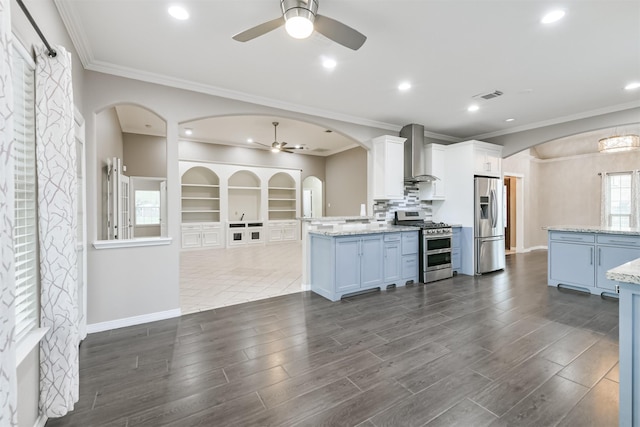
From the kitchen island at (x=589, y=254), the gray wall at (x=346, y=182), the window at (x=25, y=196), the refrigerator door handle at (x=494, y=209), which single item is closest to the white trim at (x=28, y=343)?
the window at (x=25, y=196)

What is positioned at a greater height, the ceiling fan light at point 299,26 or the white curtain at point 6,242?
the ceiling fan light at point 299,26

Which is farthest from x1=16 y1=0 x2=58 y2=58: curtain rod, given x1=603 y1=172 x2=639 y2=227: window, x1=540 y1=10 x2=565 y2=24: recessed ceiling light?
x1=603 y1=172 x2=639 y2=227: window

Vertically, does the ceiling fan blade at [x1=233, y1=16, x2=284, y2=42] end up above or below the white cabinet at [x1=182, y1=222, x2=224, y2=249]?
above

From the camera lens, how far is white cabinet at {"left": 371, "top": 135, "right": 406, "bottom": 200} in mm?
4988

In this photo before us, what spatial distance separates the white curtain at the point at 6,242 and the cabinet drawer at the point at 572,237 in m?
5.87

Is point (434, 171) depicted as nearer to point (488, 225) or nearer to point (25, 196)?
point (488, 225)

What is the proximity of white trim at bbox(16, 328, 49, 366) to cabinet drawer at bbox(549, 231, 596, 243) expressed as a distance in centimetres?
597

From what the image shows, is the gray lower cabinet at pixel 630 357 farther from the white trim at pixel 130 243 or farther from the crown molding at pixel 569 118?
the crown molding at pixel 569 118

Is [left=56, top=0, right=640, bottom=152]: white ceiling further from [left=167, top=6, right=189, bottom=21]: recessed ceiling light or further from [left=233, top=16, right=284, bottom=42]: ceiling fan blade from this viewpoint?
[left=233, top=16, right=284, bottom=42]: ceiling fan blade

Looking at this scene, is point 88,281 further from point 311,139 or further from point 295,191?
point 295,191

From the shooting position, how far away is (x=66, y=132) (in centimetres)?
179

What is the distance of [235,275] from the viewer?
534 cm

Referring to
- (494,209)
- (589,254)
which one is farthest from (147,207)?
(589,254)

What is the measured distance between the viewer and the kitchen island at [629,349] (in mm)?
1458
